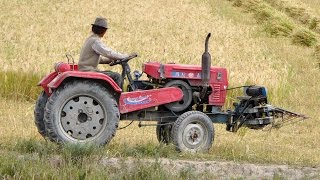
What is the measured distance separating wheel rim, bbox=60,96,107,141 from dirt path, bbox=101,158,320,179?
0.69m

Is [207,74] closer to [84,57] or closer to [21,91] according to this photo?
[84,57]

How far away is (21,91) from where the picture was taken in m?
12.8

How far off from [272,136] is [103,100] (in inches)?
170

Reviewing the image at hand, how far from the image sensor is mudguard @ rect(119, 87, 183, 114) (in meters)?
8.61

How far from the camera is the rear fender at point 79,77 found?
8.09 meters

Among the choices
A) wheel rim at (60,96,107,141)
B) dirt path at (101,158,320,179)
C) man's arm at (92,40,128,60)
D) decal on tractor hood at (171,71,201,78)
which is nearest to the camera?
dirt path at (101,158,320,179)

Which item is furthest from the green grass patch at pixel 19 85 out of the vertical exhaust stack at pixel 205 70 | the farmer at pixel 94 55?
the vertical exhaust stack at pixel 205 70

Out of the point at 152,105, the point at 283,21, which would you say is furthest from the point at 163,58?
the point at 283,21

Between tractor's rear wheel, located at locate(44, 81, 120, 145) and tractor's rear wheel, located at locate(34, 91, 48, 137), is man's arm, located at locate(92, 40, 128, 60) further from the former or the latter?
tractor's rear wheel, located at locate(34, 91, 48, 137)

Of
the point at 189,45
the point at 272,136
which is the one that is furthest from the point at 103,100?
the point at 189,45

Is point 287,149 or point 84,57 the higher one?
point 84,57

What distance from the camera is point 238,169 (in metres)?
8.03

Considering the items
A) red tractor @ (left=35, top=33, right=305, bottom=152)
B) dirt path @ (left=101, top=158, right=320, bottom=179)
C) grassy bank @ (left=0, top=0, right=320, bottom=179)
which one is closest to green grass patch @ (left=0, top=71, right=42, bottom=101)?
grassy bank @ (left=0, top=0, right=320, bottom=179)

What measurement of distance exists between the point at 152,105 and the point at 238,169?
1.44 meters
